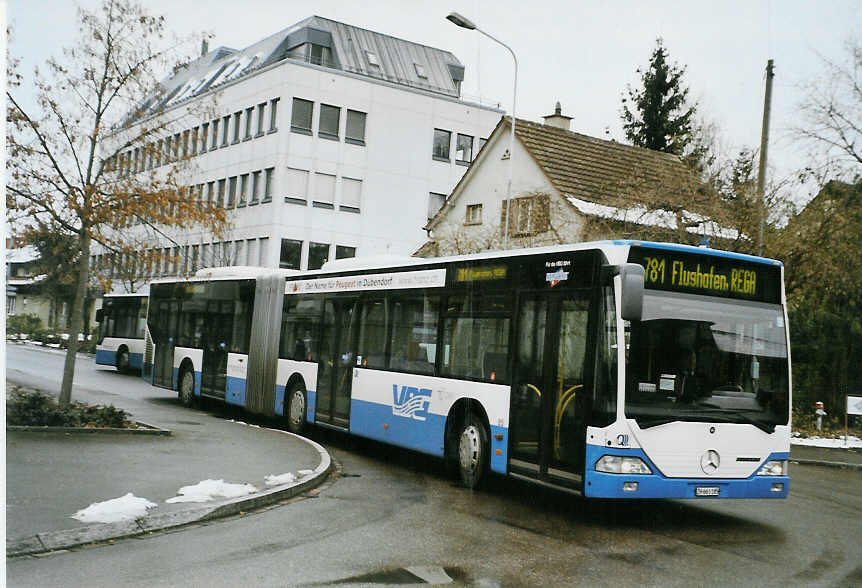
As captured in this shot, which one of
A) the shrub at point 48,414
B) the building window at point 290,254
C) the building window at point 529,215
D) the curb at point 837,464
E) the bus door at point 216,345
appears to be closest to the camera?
the shrub at point 48,414

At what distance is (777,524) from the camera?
1084 centimetres

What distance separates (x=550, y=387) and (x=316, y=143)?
621 centimetres

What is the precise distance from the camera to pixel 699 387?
10141 mm

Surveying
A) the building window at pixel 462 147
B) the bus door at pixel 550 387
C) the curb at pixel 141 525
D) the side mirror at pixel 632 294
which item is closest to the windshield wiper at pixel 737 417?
the bus door at pixel 550 387

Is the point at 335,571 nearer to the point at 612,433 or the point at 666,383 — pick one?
the point at 612,433

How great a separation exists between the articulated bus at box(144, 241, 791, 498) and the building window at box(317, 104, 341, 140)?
2213mm

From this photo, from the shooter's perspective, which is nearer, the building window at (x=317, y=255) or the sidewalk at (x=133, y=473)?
the sidewalk at (x=133, y=473)

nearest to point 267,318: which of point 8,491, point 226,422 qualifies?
point 226,422

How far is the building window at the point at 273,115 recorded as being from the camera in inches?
620

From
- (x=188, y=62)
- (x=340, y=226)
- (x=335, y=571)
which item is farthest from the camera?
(x=340, y=226)

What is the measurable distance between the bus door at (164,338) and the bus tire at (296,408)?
256 inches

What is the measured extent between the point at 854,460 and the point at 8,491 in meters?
15.4

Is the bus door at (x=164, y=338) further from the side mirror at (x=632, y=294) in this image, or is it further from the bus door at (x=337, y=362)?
the side mirror at (x=632, y=294)

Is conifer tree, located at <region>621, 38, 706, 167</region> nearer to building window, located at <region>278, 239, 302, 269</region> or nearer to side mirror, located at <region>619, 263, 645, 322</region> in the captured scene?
building window, located at <region>278, 239, 302, 269</region>
